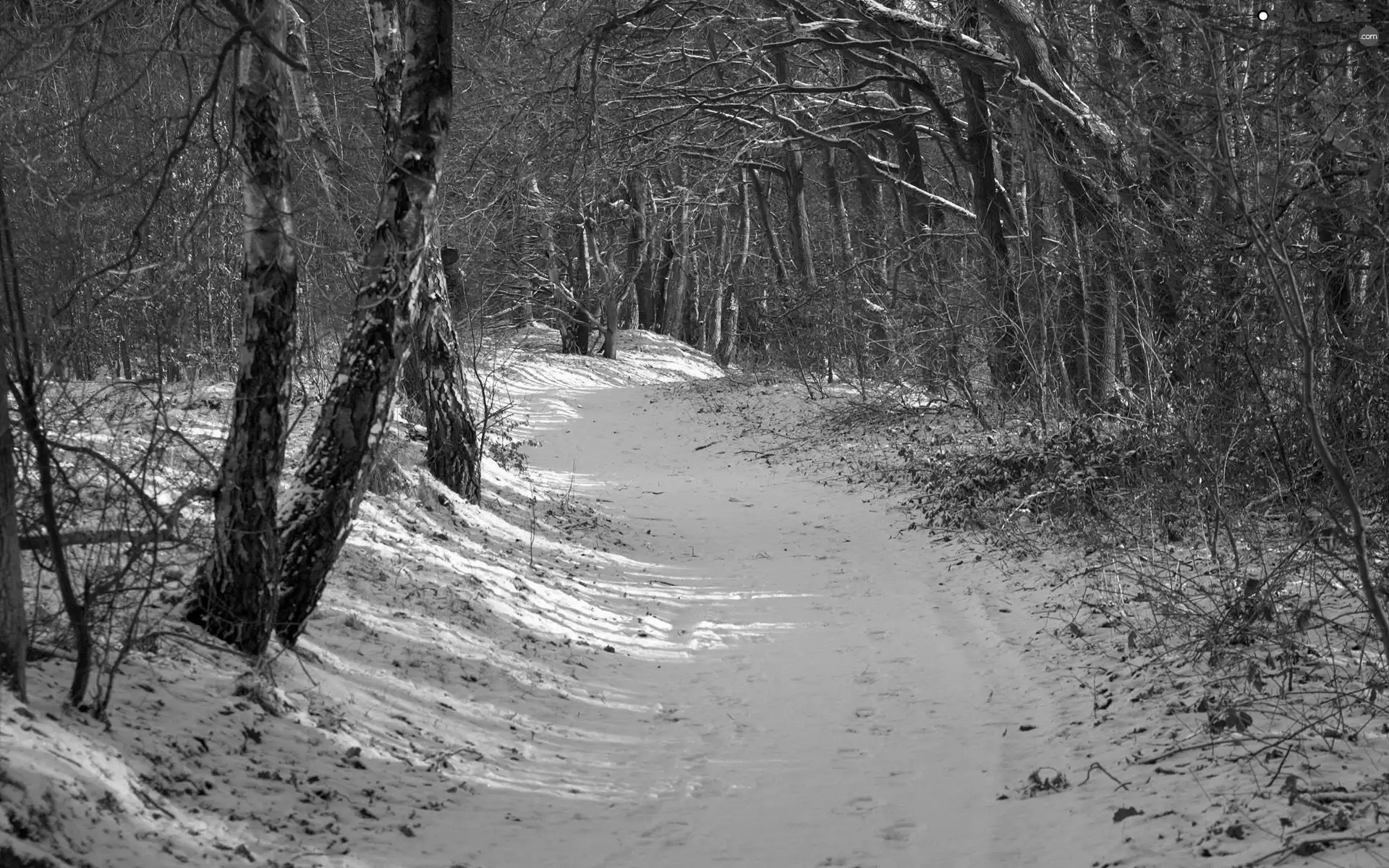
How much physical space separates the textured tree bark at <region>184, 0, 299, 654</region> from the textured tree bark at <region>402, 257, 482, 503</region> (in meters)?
4.71

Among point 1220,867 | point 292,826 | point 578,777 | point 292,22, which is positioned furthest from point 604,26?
point 1220,867

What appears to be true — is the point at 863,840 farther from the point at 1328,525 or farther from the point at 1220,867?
the point at 1328,525

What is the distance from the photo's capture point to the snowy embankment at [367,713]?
3.52 m

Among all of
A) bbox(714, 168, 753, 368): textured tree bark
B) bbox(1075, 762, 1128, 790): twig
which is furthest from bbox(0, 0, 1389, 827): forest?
bbox(714, 168, 753, 368): textured tree bark

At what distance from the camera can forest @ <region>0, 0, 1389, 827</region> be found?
4.14 metres

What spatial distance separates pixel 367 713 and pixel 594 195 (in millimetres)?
12728

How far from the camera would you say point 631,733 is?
5828mm

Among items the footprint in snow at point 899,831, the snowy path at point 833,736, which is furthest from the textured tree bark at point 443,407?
the footprint in snow at point 899,831

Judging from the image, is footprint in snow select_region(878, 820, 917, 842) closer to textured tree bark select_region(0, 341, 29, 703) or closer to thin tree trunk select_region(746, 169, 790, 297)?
textured tree bark select_region(0, 341, 29, 703)

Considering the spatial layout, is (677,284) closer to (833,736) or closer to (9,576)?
(833,736)

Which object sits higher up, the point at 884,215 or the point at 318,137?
the point at 884,215

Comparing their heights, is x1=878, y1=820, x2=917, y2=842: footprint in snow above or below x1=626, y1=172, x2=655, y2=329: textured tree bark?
below

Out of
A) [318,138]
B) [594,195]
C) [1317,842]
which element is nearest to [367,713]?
[1317,842]

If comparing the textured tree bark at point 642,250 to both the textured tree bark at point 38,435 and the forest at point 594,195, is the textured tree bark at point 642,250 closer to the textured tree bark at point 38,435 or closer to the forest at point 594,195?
the forest at point 594,195
